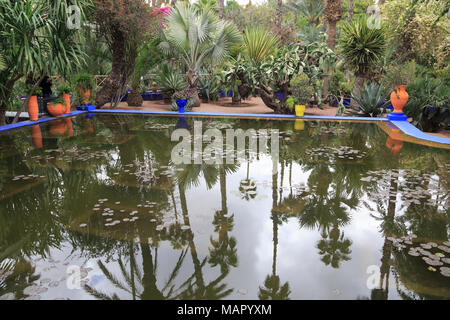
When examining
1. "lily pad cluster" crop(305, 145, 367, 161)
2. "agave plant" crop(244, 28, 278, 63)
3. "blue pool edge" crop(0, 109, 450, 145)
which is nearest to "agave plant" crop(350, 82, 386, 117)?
→ "blue pool edge" crop(0, 109, 450, 145)

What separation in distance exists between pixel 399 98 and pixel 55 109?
11.6m

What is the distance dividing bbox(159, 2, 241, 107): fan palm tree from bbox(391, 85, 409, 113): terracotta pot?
661 centimetres

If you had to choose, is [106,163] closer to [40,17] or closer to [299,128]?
[40,17]

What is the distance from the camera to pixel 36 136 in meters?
9.62

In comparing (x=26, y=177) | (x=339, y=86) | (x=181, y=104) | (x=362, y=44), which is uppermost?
(x=362, y=44)

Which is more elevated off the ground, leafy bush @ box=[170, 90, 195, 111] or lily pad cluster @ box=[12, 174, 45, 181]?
leafy bush @ box=[170, 90, 195, 111]

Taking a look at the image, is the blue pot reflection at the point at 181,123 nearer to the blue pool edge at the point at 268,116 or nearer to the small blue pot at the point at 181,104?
the blue pool edge at the point at 268,116

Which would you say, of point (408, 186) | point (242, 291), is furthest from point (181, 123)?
point (242, 291)

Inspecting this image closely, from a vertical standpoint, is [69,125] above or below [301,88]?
below

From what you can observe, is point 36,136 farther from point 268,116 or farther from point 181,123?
point 268,116

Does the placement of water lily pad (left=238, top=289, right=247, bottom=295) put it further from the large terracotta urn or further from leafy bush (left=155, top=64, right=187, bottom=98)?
leafy bush (left=155, top=64, right=187, bottom=98)

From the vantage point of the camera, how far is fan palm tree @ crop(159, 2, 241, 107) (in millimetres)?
13922

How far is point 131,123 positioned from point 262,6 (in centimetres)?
3124
